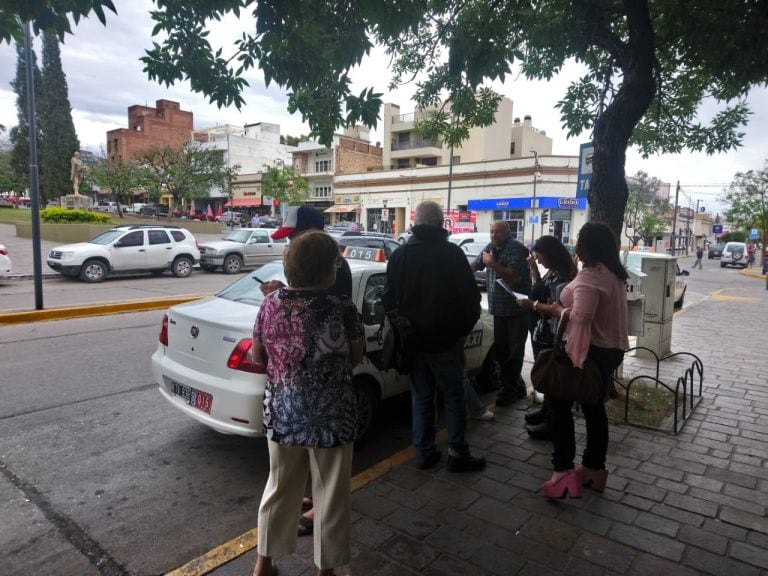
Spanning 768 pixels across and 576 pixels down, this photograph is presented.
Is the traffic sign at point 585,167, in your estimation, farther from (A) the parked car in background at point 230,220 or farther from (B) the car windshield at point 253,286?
(A) the parked car in background at point 230,220

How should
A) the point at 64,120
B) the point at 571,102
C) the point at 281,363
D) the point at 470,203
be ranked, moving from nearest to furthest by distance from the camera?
the point at 281,363
the point at 571,102
the point at 470,203
the point at 64,120

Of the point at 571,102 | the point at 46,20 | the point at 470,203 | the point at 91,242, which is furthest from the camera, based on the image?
the point at 470,203

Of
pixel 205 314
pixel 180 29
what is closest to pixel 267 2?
pixel 180 29

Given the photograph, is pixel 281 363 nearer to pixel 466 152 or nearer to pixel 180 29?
pixel 180 29

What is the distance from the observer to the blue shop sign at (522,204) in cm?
3697

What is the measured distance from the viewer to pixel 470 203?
42.8 metres

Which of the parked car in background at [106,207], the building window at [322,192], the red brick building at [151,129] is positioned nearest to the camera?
the parked car in background at [106,207]

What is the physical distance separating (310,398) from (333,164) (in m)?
56.3

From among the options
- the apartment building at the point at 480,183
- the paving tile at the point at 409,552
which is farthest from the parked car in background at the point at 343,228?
the paving tile at the point at 409,552

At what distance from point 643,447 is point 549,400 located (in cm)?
136

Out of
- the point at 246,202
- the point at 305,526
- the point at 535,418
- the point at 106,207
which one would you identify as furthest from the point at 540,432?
the point at 246,202

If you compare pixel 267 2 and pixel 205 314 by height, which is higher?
pixel 267 2

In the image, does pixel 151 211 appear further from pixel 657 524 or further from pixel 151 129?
pixel 657 524

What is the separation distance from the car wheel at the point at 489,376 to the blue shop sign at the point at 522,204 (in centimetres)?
3190
